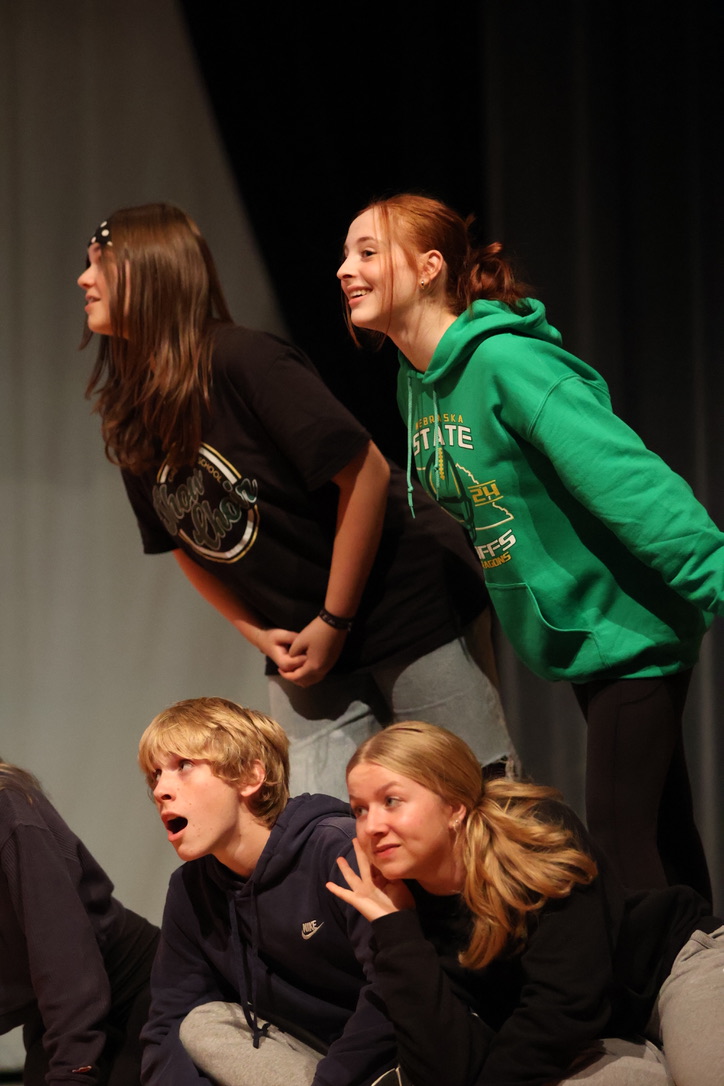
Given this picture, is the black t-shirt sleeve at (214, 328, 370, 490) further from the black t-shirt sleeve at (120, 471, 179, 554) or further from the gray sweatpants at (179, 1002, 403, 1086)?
A: the gray sweatpants at (179, 1002, 403, 1086)

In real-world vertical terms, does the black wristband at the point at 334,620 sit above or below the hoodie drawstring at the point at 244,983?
above

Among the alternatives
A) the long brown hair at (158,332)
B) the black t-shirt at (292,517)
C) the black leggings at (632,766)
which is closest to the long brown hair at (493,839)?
the black leggings at (632,766)

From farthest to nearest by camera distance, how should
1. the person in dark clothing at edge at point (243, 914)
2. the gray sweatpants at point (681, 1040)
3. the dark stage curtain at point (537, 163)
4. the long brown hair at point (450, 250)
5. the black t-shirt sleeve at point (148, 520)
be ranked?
1. the dark stage curtain at point (537, 163)
2. the black t-shirt sleeve at point (148, 520)
3. the long brown hair at point (450, 250)
4. the person in dark clothing at edge at point (243, 914)
5. the gray sweatpants at point (681, 1040)

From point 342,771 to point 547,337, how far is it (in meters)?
0.84

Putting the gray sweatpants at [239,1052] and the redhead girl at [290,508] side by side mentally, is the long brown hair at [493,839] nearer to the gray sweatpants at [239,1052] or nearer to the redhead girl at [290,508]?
the gray sweatpants at [239,1052]

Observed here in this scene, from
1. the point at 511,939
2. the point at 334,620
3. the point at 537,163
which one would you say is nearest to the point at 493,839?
the point at 511,939

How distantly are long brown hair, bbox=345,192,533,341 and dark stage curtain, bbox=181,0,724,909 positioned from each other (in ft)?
2.82

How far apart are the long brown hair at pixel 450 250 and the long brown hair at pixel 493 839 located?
2.28 feet

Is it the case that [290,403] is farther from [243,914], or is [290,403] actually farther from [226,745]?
[243,914]

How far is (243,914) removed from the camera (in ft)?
5.84

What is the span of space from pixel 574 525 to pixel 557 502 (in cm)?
4

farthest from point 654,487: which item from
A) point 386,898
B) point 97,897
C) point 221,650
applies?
point 221,650

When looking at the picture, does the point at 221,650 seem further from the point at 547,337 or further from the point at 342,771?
the point at 547,337

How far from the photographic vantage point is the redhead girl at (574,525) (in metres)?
1.66
